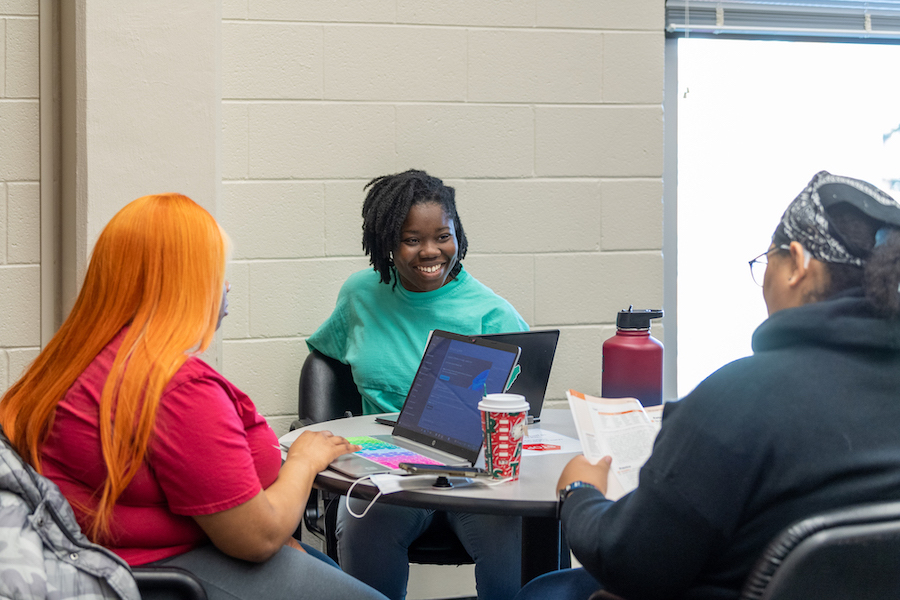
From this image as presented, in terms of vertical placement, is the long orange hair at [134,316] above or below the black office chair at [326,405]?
above

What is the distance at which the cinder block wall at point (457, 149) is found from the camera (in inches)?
97.9

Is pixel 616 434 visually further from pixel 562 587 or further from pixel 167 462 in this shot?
pixel 167 462

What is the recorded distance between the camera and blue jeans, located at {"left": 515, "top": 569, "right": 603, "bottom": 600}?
1383 millimetres

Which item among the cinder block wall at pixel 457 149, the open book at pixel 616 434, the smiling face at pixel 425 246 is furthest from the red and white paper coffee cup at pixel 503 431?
the cinder block wall at pixel 457 149

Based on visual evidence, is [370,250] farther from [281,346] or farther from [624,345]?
[624,345]

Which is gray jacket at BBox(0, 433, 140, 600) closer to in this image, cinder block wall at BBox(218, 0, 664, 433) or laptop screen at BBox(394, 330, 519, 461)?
laptop screen at BBox(394, 330, 519, 461)

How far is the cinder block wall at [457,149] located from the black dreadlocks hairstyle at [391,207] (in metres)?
0.20

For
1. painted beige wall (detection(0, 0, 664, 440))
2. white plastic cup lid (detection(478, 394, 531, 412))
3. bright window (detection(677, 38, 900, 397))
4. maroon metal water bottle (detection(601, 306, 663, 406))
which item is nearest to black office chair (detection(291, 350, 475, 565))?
painted beige wall (detection(0, 0, 664, 440))

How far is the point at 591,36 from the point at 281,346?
1.43m

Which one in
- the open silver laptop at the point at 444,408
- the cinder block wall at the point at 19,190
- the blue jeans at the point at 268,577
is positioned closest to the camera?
the blue jeans at the point at 268,577

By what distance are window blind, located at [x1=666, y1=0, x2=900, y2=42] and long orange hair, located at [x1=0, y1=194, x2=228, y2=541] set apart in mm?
2072

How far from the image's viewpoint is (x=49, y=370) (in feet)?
4.08

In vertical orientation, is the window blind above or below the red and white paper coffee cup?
above

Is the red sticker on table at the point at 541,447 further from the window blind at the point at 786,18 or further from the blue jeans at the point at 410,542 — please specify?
the window blind at the point at 786,18
